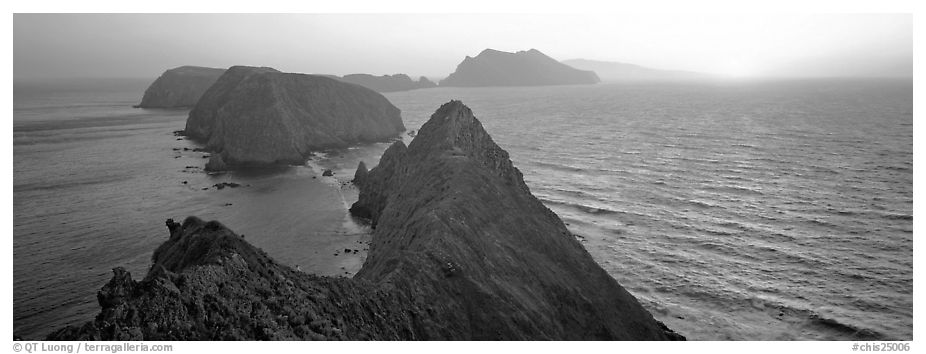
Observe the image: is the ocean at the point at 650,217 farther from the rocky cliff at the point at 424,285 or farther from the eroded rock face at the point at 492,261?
the rocky cliff at the point at 424,285

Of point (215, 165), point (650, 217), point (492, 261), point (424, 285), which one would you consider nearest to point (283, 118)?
point (215, 165)

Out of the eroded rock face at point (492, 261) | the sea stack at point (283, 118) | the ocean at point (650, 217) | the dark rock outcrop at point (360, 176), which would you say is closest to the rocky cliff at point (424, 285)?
the eroded rock face at point (492, 261)

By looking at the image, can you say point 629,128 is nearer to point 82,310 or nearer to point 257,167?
point 257,167

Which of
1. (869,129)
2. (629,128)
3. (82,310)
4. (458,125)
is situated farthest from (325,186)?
(869,129)

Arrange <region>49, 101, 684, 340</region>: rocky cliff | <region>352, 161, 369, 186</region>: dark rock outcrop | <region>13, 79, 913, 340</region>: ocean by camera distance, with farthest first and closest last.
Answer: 1. <region>352, 161, 369, 186</region>: dark rock outcrop
2. <region>13, 79, 913, 340</region>: ocean
3. <region>49, 101, 684, 340</region>: rocky cliff

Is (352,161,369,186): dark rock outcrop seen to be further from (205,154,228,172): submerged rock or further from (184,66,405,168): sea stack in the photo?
(205,154,228,172): submerged rock

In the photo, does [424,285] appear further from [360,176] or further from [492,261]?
[360,176]

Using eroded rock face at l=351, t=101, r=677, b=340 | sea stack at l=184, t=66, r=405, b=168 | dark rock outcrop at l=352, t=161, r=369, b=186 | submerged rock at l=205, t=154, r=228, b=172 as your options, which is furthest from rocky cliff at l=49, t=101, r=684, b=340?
sea stack at l=184, t=66, r=405, b=168
